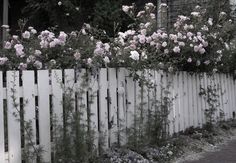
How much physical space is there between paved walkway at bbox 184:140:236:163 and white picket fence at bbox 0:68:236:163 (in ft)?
2.83

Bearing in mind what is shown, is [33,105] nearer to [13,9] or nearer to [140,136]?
[140,136]

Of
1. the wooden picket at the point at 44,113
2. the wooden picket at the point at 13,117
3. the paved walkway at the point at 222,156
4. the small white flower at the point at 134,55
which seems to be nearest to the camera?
the wooden picket at the point at 13,117

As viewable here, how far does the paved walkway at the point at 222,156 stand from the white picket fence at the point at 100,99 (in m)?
0.86

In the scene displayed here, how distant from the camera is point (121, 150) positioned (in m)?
7.12

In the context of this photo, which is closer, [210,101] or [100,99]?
[100,99]

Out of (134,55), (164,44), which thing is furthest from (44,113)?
(164,44)

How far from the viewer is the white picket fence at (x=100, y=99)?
18.8 ft

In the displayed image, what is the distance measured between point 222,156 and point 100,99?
2.34 m

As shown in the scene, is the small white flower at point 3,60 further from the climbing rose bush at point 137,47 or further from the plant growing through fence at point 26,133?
the plant growing through fence at point 26,133

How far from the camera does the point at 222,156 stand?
8016mm

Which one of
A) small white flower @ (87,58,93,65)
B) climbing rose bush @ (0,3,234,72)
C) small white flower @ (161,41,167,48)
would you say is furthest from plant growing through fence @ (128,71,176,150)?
small white flower @ (87,58,93,65)

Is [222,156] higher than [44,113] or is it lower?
lower

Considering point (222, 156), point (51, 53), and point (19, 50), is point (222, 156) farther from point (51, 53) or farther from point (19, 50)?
point (19, 50)

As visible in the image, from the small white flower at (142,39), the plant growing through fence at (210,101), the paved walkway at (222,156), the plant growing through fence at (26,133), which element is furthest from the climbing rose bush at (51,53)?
the plant growing through fence at (210,101)
